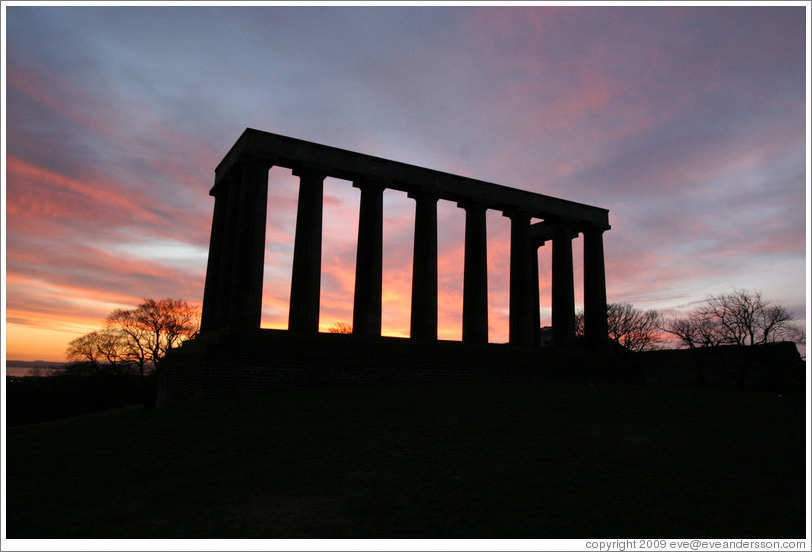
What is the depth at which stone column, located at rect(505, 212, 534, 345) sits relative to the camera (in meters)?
37.3

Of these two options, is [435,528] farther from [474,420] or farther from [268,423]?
[268,423]

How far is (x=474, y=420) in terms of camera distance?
1595 centimetres

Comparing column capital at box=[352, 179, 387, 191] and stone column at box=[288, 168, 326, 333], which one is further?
column capital at box=[352, 179, 387, 191]

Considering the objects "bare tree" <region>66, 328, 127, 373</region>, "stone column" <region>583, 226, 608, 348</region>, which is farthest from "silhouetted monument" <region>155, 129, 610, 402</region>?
"bare tree" <region>66, 328, 127, 373</region>

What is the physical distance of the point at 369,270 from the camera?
30719mm

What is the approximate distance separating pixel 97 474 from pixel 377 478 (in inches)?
253

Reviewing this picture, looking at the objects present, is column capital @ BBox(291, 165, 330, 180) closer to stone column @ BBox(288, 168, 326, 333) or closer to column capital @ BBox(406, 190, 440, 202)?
stone column @ BBox(288, 168, 326, 333)

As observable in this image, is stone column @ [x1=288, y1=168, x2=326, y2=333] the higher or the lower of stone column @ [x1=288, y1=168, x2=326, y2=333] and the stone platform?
the higher

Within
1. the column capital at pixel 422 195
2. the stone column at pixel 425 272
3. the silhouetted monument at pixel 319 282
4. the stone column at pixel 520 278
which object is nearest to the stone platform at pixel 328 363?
the silhouetted monument at pixel 319 282

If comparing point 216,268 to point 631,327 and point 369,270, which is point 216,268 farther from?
point 631,327

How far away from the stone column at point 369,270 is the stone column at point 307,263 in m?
2.77

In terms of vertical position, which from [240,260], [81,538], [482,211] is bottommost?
[81,538]

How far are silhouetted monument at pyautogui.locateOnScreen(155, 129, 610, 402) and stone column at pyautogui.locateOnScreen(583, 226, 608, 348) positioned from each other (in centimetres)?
230

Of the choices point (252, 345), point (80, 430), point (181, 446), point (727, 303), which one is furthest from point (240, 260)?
point (727, 303)
